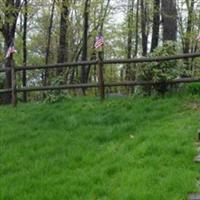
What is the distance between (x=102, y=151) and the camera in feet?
28.8

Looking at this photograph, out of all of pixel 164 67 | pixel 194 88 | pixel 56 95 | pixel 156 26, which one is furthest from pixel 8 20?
pixel 194 88

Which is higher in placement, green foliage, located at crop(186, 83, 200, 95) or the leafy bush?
the leafy bush

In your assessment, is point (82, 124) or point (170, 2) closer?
point (82, 124)

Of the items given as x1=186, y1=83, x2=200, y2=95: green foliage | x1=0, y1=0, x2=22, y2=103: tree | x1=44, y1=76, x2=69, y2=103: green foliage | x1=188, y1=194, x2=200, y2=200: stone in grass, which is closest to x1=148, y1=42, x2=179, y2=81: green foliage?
x1=186, y1=83, x2=200, y2=95: green foliage

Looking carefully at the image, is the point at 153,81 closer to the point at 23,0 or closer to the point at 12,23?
the point at 12,23

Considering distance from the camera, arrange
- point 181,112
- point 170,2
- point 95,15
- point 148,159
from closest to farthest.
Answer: point 148,159 → point 181,112 → point 170,2 → point 95,15

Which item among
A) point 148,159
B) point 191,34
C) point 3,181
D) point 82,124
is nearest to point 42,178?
point 3,181

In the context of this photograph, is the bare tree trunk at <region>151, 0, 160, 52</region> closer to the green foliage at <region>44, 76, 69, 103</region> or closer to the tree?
the tree

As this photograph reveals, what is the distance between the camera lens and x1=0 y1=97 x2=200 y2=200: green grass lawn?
6.84 metres

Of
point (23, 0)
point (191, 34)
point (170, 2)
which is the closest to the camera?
point (170, 2)

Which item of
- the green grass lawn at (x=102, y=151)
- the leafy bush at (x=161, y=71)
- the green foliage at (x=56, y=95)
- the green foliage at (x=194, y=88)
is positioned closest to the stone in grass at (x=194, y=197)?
the green grass lawn at (x=102, y=151)

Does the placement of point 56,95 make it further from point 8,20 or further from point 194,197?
point 194,197

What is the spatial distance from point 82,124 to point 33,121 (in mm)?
1399

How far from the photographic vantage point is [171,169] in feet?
24.2
